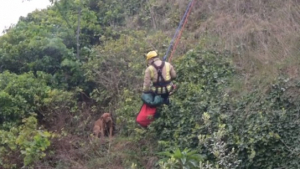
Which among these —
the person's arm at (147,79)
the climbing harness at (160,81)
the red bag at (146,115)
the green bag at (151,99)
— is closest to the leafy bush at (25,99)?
the red bag at (146,115)

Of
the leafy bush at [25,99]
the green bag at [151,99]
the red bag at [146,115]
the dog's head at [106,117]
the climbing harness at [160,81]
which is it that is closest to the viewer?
the climbing harness at [160,81]

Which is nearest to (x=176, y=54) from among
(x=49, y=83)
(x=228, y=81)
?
(x=228, y=81)

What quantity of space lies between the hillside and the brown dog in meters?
0.20

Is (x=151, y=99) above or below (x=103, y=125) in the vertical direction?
above

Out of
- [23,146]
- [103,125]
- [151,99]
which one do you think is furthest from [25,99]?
[151,99]

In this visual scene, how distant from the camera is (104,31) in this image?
15.0m

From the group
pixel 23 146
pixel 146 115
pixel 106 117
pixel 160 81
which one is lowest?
pixel 23 146

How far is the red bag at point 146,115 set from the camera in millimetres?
9664

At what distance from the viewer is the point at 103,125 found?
10.9 meters

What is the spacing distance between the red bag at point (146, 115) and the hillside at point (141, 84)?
14cm

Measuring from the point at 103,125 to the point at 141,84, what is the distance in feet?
4.29

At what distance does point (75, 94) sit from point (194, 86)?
357 cm

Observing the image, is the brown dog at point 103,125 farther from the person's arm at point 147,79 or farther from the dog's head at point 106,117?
the person's arm at point 147,79

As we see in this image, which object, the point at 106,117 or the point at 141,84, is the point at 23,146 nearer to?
the point at 106,117
